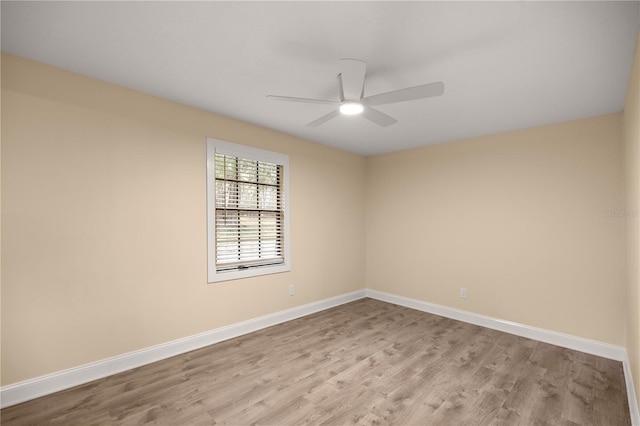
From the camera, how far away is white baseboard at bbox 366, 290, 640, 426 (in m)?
2.39

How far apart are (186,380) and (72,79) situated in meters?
2.68

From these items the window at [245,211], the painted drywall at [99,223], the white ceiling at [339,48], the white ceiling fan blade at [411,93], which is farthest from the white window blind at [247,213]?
the white ceiling fan blade at [411,93]

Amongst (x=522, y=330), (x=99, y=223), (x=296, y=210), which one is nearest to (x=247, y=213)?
(x=296, y=210)

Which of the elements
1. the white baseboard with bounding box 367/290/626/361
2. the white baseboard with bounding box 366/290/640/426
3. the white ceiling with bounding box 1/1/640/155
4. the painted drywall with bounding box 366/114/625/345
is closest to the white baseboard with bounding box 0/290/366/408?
the white baseboard with bounding box 367/290/626/361

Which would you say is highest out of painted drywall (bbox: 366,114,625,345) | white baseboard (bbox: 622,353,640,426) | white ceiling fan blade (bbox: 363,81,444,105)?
white ceiling fan blade (bbox: 363,81,444,105)

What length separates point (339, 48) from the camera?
78.3 inches

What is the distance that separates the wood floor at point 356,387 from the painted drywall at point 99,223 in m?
0.39

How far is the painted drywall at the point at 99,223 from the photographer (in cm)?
Answer: 217

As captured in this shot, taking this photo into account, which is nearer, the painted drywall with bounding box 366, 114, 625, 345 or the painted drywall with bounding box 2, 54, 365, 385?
the painted drywall with bounding box 2, 54, 365, 385

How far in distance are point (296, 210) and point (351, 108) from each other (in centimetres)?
203

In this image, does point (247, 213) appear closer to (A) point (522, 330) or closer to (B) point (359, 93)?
(B) point (359, 93)

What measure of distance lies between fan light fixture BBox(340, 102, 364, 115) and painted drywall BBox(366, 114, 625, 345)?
2.40 meters

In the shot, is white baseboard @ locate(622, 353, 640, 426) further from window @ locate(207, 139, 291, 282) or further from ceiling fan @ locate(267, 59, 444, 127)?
window @ locate(207, 139, 291, 282)

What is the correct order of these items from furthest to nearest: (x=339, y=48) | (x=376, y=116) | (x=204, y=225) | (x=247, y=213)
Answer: (x=247, y=213), (x=204, y=225), (x=376, y=116), (x=339, y=48)
